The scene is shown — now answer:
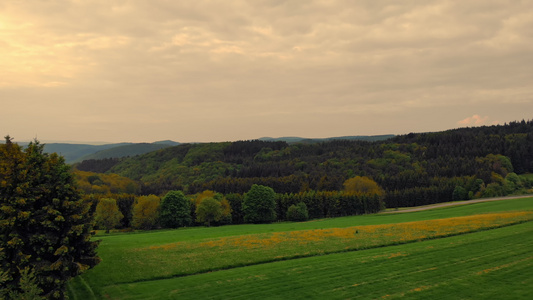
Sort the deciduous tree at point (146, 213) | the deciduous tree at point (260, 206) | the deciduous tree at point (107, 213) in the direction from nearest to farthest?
the deciduous tree at point (107, 213) < the deciduous tree at point (146, 213) < the deciduous tree at point (260, 206)

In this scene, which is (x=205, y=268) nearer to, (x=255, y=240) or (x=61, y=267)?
(x=61, y=267)

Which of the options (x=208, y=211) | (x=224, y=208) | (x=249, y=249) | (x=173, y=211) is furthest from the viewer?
(x=224, y=208)

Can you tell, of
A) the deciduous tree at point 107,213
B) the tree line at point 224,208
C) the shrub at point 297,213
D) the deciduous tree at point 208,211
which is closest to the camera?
the deciduous tree at point 107,213

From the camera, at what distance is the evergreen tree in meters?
22.0

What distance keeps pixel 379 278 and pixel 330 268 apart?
467 centimetres

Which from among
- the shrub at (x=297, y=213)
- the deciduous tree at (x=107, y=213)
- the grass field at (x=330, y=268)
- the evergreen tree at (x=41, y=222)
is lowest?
the shrub at (x=297, y=213)

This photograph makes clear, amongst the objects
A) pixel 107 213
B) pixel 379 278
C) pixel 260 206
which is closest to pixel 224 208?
pixel 260 206

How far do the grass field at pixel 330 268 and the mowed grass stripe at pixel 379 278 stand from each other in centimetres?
7

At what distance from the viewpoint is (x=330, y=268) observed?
93.2 ft

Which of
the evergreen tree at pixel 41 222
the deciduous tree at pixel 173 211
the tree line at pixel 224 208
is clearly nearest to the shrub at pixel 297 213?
the tree line at pixel 224 208

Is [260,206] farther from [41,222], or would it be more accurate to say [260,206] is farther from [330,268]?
[41,222]

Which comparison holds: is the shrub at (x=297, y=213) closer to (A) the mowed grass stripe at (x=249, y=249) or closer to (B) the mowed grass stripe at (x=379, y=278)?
(A) the mowed grass stripe at (x=249, y=249)

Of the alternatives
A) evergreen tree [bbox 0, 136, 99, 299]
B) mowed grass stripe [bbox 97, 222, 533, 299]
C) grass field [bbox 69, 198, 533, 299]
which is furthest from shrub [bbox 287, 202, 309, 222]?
evergreen tree [bbox 0, 136, 99, 299]

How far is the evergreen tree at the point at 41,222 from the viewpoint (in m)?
22.0
